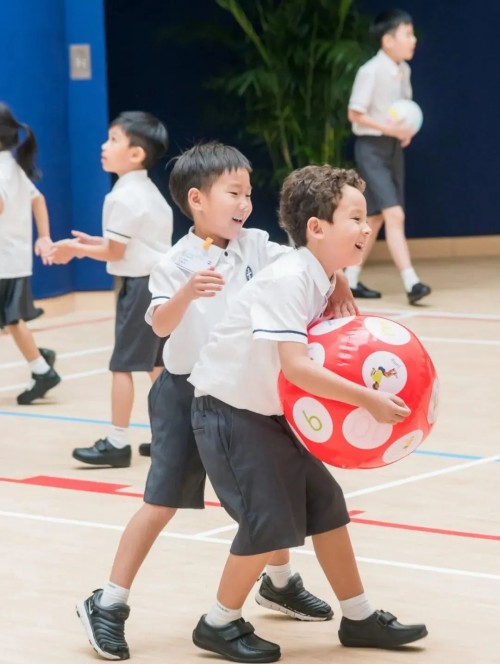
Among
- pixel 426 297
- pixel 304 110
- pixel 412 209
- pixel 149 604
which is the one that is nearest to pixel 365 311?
pixel 426 297

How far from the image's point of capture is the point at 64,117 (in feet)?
32.9

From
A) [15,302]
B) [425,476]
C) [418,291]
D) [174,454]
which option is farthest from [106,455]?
[418,291]

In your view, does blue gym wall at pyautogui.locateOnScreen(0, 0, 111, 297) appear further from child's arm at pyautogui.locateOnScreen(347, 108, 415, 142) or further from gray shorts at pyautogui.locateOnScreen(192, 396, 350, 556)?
gray shorts at pyautogui.locateOnScreen(192, 396, 350, 556)

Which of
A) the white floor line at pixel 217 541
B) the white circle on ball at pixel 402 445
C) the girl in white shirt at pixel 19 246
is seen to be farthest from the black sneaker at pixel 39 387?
the white circle on ball at pixel 402 445

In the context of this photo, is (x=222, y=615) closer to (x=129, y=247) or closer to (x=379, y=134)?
(x=129, y=247)

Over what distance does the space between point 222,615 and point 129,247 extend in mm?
2356

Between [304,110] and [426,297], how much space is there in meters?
2.41

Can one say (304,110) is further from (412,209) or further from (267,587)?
(267,587)

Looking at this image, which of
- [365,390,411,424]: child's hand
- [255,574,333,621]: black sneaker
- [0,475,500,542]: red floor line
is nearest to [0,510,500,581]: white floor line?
[0,475,500,542]: red floor line

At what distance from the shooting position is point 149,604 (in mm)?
3902

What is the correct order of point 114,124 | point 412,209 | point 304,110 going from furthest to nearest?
point 412,209 → point 304,110 → point 114,124

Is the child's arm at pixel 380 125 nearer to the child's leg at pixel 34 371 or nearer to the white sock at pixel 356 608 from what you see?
the child's leg at pixel 34 371

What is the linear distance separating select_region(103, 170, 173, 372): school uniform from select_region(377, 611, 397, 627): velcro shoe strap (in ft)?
7.15

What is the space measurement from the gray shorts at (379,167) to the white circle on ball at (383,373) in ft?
21.2
